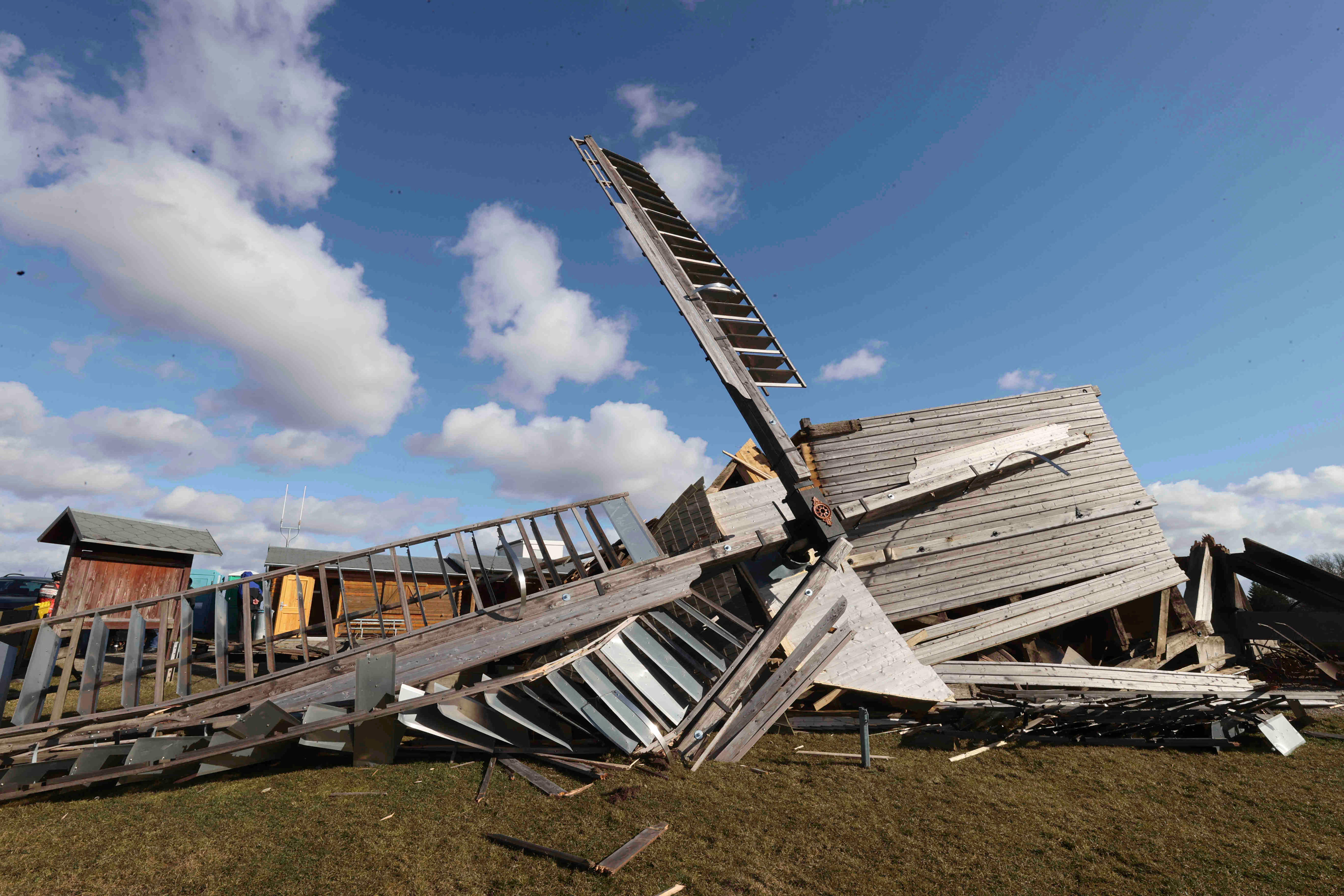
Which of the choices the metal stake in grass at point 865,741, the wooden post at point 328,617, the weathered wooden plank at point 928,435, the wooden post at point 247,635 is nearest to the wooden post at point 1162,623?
the weathered wooden plank at point 928,435

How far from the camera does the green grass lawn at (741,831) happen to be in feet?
15.1

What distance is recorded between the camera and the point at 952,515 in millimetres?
12469

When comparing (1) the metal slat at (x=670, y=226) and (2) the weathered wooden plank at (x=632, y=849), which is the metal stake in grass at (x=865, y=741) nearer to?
(2) the weathered wooden plank at (x=632, y=849)

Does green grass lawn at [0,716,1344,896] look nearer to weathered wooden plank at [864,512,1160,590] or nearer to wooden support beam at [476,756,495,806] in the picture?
wooden support beam at [476,756,495,806]

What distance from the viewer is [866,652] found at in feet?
32.3

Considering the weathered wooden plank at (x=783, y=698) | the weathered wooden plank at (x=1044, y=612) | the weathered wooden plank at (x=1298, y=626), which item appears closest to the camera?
the weathered wooden plank at (x=783, y=698)

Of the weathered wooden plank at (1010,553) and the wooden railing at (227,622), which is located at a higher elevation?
the wooden railing at (227,622)

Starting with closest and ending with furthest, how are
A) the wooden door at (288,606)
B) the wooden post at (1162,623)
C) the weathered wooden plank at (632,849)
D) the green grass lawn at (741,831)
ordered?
the green grass lawn at (741,831) < the weathered wooden plank at (632,849) < the wooden post at (1162,623) < the wooden door at (288,606)

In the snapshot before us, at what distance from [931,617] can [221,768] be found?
12.0 meters

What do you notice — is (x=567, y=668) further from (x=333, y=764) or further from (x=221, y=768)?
(x=221, y=768)

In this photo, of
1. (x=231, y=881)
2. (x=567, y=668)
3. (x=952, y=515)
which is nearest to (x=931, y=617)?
(x=952, y=515)

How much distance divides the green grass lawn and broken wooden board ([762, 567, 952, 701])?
182cm

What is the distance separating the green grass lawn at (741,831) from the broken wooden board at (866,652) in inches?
71.6

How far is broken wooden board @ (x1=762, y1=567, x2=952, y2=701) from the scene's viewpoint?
954 cm
